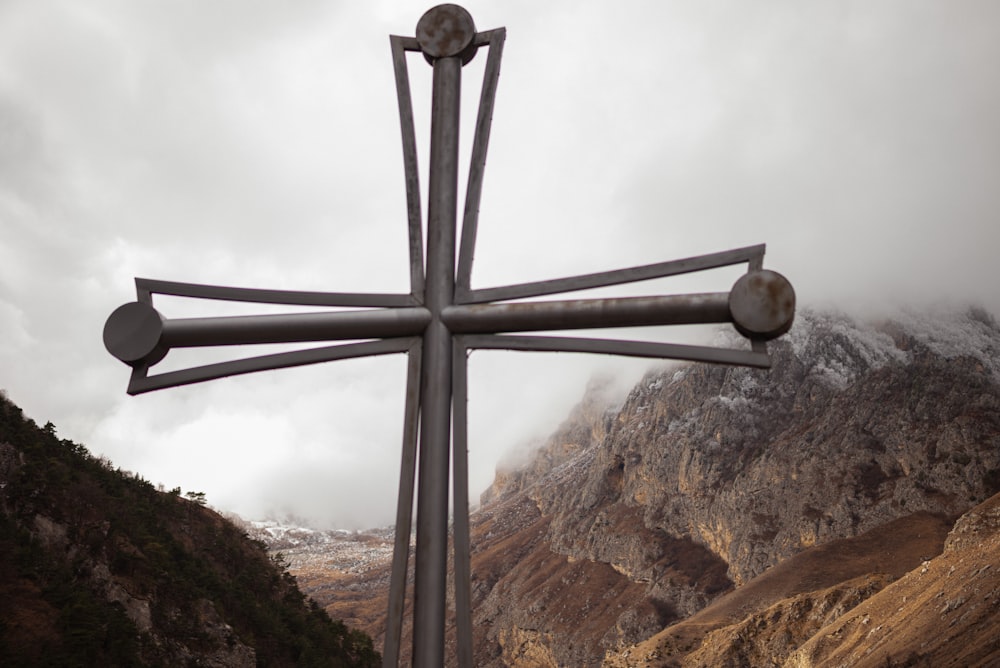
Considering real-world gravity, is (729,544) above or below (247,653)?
above

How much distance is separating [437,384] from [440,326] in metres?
0.25

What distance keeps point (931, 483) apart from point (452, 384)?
99.6 m

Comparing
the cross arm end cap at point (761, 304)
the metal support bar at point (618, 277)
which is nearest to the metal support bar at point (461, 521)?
the metal support bar at point (618, 277)

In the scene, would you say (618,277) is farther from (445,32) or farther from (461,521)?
(445,32)

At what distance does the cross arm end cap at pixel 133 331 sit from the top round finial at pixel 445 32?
176cm

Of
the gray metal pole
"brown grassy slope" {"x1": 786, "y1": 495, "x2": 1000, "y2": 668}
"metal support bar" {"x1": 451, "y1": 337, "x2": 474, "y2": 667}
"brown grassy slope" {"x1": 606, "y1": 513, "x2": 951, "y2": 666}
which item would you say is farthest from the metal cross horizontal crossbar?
"brown grassy slope" {"x1": 606, "y1": 513, "x2": 951, "y2": 666}

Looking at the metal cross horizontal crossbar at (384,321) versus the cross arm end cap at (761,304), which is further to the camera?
the metal cross horizontal crossbar at (384,321)

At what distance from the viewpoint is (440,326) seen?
2.97 metres

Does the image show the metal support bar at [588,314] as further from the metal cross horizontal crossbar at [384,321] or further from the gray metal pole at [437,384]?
the gray metal pole at [437,384]

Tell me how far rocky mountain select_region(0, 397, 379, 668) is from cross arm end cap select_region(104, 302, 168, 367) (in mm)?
14823

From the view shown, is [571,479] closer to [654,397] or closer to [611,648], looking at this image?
[654,397]

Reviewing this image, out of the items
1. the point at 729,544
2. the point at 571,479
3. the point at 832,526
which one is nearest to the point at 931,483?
the point at 832,526

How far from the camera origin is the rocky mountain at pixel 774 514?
60.9 m

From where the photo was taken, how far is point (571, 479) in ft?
511
